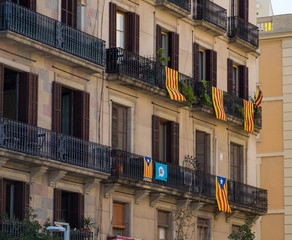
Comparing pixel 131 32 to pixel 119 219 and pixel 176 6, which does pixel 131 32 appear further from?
pixel 119 219

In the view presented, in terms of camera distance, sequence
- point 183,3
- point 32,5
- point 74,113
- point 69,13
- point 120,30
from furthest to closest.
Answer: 1. point 183,3
2. point 120,30
3. point 74,113
4. point 69,13
5. point 32,5

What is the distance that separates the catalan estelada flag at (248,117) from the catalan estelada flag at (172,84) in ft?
21.7

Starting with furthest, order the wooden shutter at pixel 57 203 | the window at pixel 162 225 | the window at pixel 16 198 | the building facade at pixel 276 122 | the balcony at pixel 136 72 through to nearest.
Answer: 1. the building facade at pixel 276 122
2. the window at pixel 162 225
3. the balcony at pixel 136 72
4. the wooden shutter at pixel 57 203
5. the window at pixel 16 198

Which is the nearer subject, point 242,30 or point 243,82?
point 242,30

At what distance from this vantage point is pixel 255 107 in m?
52.2

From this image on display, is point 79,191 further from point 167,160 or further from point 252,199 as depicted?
point 252,199

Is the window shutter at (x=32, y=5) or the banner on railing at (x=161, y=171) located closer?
the window shutter at (x=32, y=5)

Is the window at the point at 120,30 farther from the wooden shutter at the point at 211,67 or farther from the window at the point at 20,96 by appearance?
the wooden shutter at the point at 211,67

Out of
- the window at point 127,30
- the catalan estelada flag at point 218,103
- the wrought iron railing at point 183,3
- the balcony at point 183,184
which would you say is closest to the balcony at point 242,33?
the catalan estelada flag at point 218,103

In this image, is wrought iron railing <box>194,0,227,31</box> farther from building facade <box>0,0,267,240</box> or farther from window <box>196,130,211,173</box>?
window <box>196,130,211,173</box>

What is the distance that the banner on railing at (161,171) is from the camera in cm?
4275

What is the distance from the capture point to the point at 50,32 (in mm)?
37281

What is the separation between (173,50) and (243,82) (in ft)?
25.1

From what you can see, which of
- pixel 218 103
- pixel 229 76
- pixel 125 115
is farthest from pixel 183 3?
pixel 125 115
